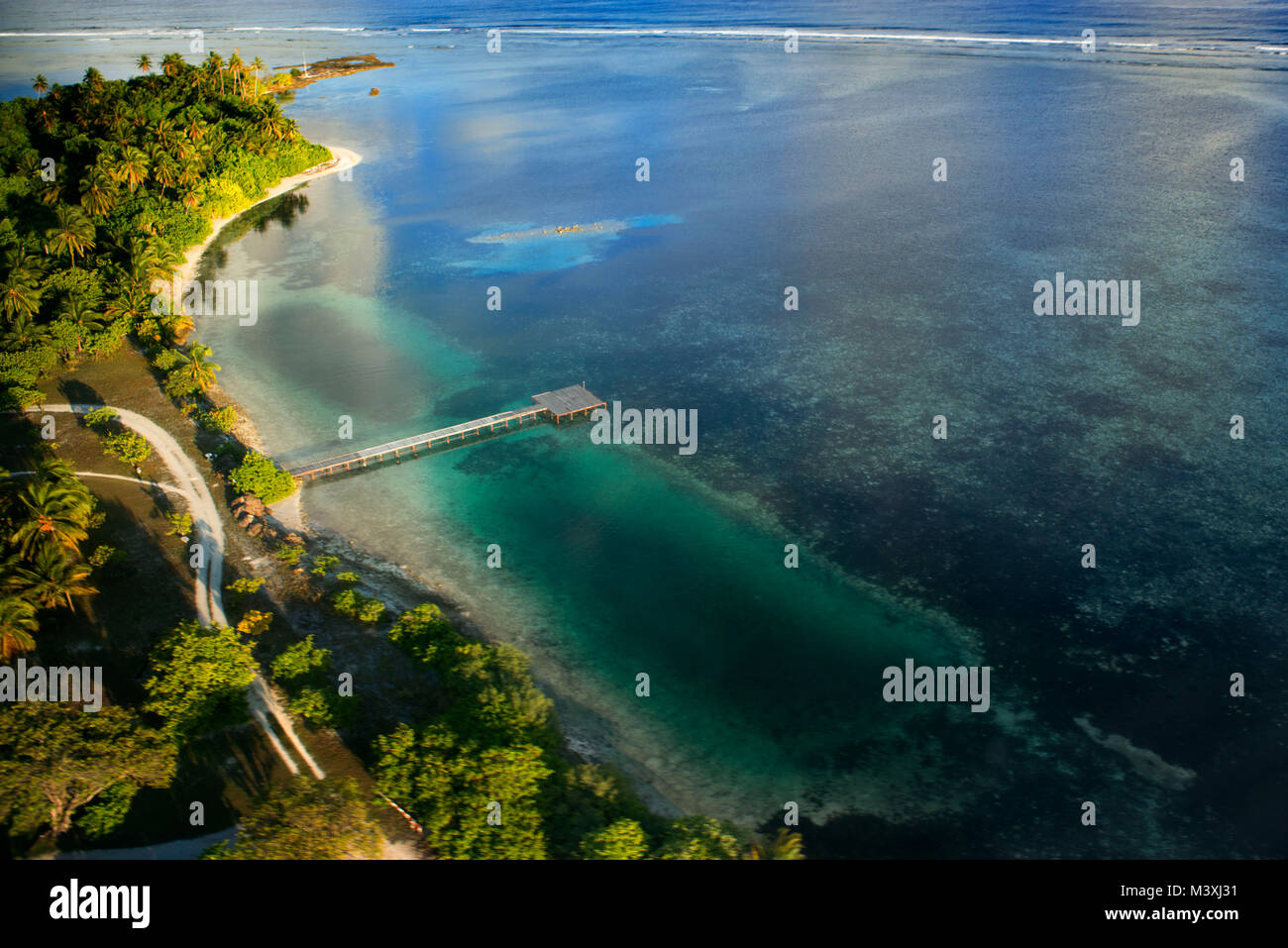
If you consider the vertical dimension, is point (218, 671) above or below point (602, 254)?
below

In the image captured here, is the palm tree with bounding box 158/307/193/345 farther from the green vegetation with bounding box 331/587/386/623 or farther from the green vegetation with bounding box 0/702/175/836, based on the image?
the green vegetation with bounding box 0/702/175/836

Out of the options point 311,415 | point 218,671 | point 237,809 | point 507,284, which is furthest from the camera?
point 507,284

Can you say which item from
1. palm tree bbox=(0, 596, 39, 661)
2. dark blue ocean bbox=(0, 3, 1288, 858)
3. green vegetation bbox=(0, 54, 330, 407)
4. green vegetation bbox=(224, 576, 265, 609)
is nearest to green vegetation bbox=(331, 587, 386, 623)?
green vegetation bbox=(224, 576, 265, 609)

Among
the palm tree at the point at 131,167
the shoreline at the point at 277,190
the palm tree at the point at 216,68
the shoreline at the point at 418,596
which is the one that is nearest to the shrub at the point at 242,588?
the shoreline at the point at 418,596

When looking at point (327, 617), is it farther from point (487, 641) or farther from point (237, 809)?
point (237, 809)

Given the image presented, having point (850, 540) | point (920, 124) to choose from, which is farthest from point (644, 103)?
point (850, 540)
